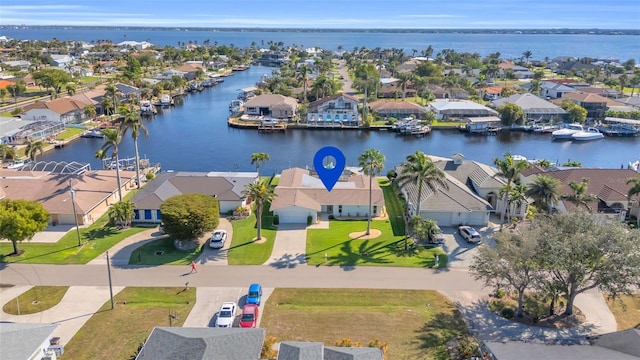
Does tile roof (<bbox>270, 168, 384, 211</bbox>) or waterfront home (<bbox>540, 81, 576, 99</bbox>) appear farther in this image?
waterfront home (<bbox>540, 81, 576, 99</bbox>)

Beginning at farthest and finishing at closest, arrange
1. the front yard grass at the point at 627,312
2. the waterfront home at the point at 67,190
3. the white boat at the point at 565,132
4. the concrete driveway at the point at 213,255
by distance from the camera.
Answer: the white boat at the point at 565,132 → the waterfront home at the point at 67,190 → the concrete driveway at the point at 213,255 → the front yard grass at the point at 627,312

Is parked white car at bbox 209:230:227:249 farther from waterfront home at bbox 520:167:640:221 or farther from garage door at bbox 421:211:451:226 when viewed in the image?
waterfront home at bbox 520:167:640:221

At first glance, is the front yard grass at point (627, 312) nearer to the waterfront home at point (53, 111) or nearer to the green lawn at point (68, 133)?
the green lawn at point (68, 133)

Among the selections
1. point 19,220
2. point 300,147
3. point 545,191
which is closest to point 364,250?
point 545,191

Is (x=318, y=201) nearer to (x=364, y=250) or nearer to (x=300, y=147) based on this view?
(x=364, y=250)

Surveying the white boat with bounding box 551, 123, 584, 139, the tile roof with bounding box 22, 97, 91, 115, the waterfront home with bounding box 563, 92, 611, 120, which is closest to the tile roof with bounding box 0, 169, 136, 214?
the tile roof with bounding box 22, 97, 91, 115

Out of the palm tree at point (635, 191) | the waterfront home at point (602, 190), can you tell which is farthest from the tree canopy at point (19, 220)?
the palm tree at point (635, 191)
